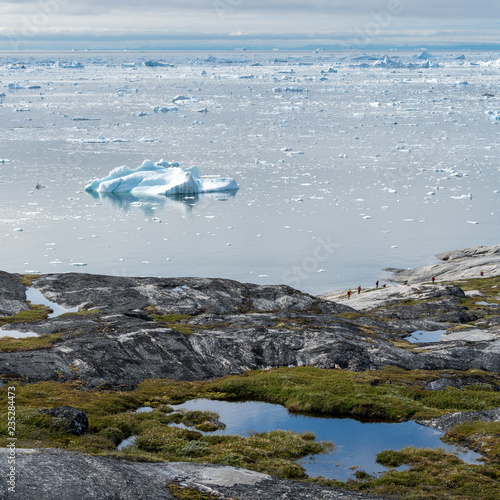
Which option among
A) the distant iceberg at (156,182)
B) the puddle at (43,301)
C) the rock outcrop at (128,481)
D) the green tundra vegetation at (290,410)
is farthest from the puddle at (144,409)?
the distant iceberg at (156,182)

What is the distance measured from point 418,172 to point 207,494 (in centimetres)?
8465

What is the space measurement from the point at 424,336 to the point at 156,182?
49276 mm

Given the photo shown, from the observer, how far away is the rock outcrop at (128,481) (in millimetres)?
16531

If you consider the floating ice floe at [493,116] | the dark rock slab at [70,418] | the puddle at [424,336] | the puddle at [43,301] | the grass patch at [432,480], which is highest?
the floating ice floe at [493,116]

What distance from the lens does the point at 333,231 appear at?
73.4 metres

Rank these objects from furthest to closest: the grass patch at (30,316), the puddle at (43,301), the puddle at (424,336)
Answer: the puddle at (424,336) < the puddle at (43,301) < the grass patch at (30,316)

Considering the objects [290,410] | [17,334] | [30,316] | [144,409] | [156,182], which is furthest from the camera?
[156,182]

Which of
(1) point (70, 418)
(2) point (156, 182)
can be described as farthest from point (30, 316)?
(2) point (156, 182)

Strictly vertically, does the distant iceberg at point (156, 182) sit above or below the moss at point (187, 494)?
above

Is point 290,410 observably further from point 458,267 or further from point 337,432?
point 458,267

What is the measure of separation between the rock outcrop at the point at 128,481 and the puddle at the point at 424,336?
2657cm

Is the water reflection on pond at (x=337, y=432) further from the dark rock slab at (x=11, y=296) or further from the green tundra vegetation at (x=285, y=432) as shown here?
the dark rock slab at (x=11, y=296)

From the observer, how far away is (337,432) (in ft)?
84.8

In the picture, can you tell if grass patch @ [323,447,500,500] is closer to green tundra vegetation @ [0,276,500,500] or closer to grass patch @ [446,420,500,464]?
green tundra vegetation @ [0,276,500,500]
